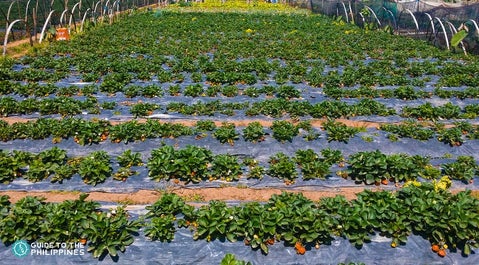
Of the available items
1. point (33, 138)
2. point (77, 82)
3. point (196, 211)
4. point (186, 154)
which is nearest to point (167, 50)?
point (77, 82)

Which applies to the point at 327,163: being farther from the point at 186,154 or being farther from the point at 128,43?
the point at 128,43

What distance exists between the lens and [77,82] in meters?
12.5

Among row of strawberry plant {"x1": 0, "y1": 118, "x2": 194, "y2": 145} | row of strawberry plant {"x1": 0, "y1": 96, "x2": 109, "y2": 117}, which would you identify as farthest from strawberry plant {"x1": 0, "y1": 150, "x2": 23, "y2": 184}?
row of strawberry plant {"x1": 0, "y1": 96, "x2": 109, "y2": 117}

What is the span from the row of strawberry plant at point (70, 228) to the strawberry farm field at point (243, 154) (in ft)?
A: 0.08

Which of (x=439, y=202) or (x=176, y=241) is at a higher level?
(x=439, y=202)

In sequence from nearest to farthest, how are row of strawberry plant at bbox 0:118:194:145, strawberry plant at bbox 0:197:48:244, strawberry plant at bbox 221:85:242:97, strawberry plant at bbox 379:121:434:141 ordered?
1. strawberry plant at bbox 0:197:48:244
2. row of strawberry plant at bbox 0:118:194:145
3. strawberry plant at bbox 379:121:434:141
4. strawberry plant at bbox 221:85:242:97

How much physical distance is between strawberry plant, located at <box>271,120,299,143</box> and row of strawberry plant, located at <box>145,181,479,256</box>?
293 cm

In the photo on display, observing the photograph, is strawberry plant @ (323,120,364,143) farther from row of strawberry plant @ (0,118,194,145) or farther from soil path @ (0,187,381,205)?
row of strawberry plant @ (0,118,194,145)

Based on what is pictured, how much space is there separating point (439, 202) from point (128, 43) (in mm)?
16303

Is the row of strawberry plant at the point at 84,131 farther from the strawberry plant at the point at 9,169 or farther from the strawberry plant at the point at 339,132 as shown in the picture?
the strawberry plant at the point at 339,132

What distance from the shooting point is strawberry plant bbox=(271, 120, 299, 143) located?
8.46 meters

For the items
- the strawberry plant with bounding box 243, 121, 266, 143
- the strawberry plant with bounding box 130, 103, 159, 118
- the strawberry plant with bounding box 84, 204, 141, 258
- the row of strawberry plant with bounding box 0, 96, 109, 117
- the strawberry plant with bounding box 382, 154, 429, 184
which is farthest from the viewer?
the strawberry plant with bounding box 130, 103, 159, 118

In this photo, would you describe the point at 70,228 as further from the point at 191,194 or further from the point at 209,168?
the point at 209,168

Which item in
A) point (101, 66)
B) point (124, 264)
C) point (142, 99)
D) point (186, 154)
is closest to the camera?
point (124, 264)
